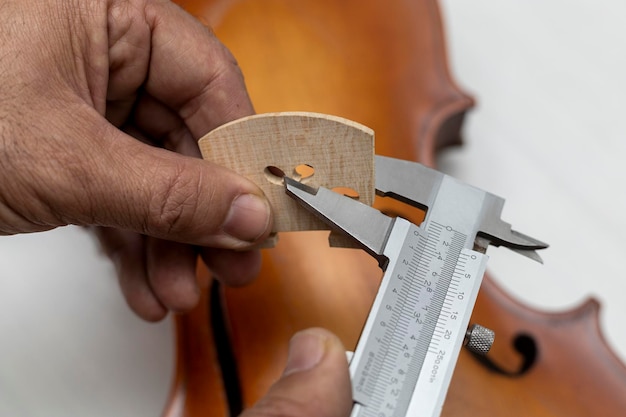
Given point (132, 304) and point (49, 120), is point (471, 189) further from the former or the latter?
point (132, 304)

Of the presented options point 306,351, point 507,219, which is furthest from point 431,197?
point 507,219

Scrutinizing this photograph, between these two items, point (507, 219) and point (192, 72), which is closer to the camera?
point (192, 72)

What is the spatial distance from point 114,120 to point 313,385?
0.50 metres

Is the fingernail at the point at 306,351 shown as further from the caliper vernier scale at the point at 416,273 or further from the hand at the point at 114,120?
the hand at the point at 114,120

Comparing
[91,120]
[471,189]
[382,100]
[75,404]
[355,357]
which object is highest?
[382,100]

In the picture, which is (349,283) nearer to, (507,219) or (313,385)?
(313,385)

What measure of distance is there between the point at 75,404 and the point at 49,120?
0.62 m

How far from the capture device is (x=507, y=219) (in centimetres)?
119

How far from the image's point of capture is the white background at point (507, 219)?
1049mm

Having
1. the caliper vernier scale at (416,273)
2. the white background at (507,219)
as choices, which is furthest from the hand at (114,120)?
the white background at (507,219)

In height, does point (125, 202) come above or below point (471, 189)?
below

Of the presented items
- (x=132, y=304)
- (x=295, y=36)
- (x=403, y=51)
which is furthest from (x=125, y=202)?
(x=403, y=51)

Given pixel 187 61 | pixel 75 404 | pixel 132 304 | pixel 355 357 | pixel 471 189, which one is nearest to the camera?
pixel 355 357

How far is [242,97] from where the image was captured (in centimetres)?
81
